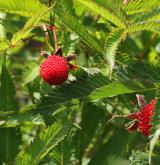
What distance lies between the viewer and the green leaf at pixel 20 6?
103cm

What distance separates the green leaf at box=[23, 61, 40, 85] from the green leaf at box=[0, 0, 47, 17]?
195mm

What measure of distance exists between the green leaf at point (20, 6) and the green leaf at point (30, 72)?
0.19m

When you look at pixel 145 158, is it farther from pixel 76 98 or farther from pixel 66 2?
pixel 66 2

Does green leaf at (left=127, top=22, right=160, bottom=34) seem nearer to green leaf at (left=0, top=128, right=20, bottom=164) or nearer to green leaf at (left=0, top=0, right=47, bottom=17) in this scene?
green leaf at (left=0, top=0, right=47, bottom=17)

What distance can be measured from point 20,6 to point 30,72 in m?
0.22

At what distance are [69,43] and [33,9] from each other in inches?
5.4

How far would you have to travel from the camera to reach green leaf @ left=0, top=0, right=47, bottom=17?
1033 mm

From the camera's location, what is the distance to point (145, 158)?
98cm

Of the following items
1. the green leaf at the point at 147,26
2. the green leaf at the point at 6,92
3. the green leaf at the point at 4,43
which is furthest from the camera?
the green leaf at the point at 6,92

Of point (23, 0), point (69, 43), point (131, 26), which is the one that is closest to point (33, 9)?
point (23, 0)

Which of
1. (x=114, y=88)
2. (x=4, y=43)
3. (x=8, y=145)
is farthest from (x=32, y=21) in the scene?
(x=8, y=145)

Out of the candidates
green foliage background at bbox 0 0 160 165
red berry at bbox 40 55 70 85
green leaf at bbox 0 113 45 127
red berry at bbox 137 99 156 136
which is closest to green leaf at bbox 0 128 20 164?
green foliage background at bbox 0 0 160 165

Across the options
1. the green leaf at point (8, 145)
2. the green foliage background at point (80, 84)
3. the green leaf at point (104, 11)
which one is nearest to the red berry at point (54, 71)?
the green foliage background at point (80, 84)

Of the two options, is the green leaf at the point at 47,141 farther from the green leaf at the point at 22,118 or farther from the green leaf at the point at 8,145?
the green leaf at the point at 8,145
